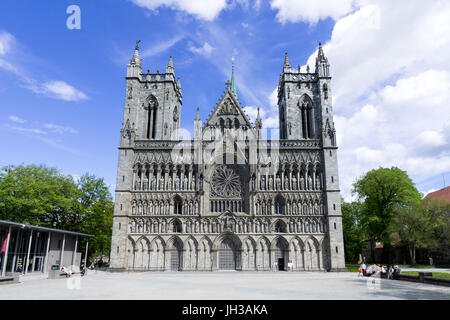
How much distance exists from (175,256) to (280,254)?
12.4m

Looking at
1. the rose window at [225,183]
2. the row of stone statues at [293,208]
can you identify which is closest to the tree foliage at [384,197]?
the row of stone statues at [293,208]

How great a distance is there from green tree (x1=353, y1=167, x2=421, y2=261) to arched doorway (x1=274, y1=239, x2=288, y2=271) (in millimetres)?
14420

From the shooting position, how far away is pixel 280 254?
37.1 m

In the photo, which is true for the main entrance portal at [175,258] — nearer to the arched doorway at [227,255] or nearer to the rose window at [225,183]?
the arched doorway at [227,255]

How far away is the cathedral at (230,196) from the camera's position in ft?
121

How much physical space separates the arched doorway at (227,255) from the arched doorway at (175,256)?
486 centimetres

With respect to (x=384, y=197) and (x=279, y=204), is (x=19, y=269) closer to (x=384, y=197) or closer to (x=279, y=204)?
(x=279, y=204)

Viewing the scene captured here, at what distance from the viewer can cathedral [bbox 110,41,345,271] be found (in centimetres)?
Answer: 3688

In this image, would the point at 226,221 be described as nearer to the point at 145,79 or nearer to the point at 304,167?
the point at 304,167

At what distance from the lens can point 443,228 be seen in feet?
135

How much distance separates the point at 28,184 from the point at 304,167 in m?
35.8

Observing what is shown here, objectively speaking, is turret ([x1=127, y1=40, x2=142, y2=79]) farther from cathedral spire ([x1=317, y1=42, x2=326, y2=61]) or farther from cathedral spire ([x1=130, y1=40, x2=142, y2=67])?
cathedral spire ([x1=317, y1=42, x2=326, y2=61])

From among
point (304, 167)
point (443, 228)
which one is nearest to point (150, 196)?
point (304, 167)

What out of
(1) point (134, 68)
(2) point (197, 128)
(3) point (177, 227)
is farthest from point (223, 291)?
(1) point (134, 68)
